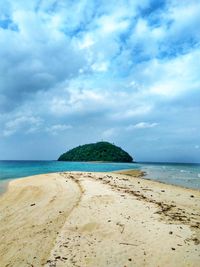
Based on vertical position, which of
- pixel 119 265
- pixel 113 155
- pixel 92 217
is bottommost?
pixel 119 265

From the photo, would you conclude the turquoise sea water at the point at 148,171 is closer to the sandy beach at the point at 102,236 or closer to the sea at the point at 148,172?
the sea at the point at 148,172

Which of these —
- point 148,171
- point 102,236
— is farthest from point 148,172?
point 102,236

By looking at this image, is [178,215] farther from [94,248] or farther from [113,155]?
[113,155]

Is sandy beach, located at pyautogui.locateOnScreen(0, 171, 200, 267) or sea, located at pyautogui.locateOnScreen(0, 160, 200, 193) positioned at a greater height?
sea, located at pyautogui.locateOnScreen(0, 160, 200, 193)

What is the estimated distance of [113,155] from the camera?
199 meters

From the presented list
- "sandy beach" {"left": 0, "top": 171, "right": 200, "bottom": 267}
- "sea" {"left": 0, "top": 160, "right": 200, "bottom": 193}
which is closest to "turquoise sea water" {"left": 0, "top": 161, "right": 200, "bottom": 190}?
"sea" {"left": 0, "top": 160, "right": 200, "bottom": 193}

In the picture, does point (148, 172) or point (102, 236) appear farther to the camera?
point (148, 172)

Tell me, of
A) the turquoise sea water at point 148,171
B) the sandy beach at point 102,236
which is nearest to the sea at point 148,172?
the turquoise sea water at point 148,171

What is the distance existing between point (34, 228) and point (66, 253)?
10.1ft

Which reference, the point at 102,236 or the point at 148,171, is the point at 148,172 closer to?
the point at 148,171

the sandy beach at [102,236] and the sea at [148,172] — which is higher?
the sea at [148,172]

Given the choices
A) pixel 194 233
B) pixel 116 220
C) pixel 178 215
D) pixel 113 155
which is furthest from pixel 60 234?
pixel 113 155

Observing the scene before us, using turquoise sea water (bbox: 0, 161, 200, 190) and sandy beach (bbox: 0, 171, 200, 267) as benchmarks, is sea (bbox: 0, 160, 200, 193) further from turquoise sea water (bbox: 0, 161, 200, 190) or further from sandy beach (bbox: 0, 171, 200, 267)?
sandy beach (bbox: 0, 171, 200, 267)

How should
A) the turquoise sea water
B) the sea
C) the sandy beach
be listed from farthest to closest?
the turquoise sea water, the sea, the sandy beach
